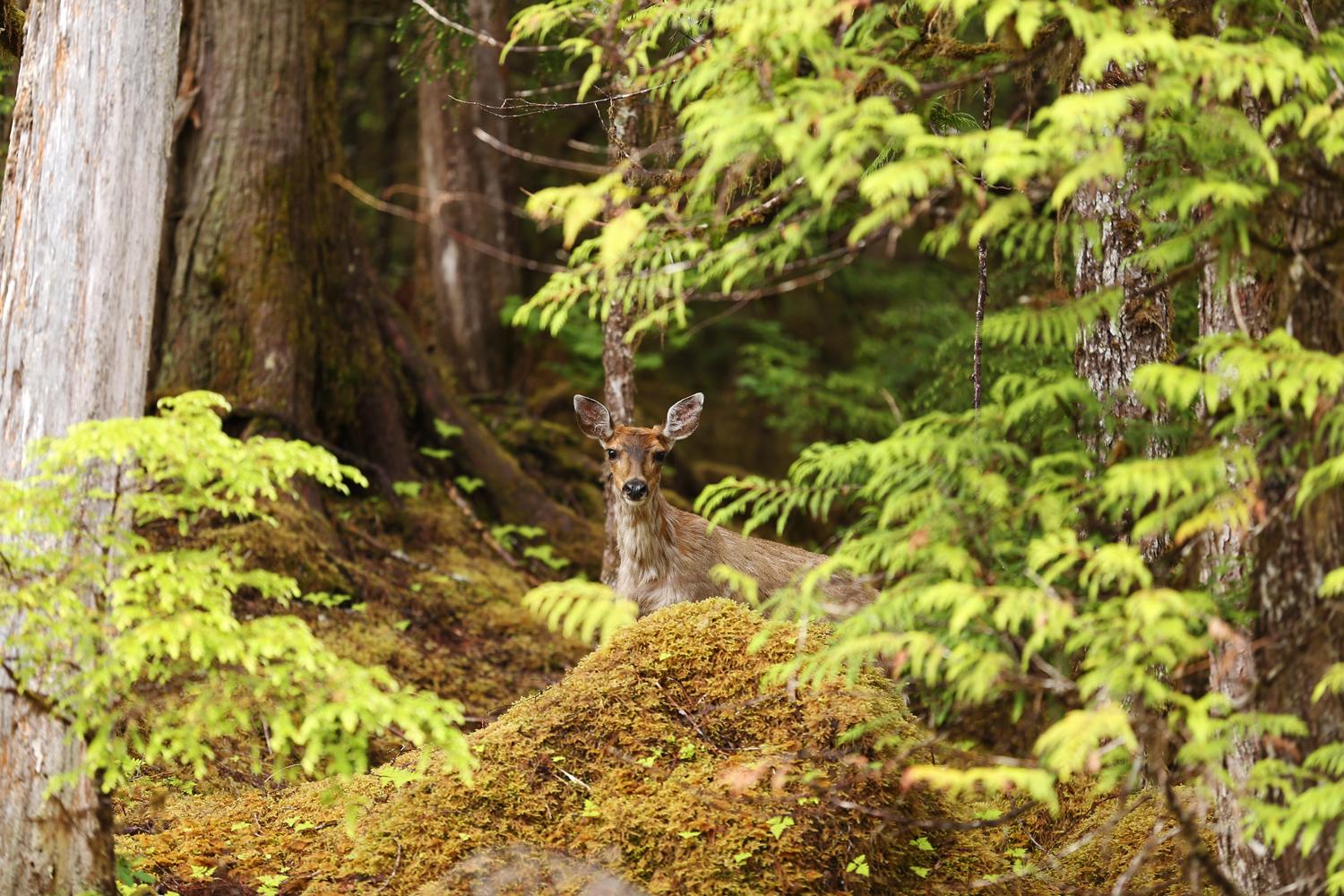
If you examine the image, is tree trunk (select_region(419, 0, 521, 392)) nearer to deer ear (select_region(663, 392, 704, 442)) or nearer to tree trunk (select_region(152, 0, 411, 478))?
tree trunk (select_region(152, 0, 411, 478))

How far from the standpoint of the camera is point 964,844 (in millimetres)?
5293

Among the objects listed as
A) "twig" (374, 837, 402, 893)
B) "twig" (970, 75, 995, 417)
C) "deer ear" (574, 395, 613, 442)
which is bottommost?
"twig" (374, 837, 402, 893)

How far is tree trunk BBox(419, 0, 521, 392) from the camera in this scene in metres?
14.2

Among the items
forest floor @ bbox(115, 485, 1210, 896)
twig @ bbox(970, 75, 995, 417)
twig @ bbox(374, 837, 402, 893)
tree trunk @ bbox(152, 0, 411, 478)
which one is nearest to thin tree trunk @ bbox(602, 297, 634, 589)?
forest floor @ bbox(115, 485, 1210, 896)

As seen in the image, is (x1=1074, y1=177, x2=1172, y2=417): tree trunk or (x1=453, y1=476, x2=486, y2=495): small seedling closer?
(x1=1074, y1=177, x2=1172, y2=417): tree trunk

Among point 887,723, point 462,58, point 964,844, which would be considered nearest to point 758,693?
point 887,723

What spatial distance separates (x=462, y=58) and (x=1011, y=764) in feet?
26.3

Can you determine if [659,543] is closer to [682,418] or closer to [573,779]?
[682,418]

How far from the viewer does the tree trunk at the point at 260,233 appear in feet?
31.4

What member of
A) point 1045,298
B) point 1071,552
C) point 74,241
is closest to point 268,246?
point 74,241

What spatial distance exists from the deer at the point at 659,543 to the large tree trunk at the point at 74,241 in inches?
132

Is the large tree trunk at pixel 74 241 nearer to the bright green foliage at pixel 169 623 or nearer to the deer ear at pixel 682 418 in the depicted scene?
the bright green foliage at pixel 169 623

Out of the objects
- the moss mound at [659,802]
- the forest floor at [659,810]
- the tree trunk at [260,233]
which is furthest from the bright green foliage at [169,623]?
the tree trunk at [260,233]

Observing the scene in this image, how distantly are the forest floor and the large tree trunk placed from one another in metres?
0.64
